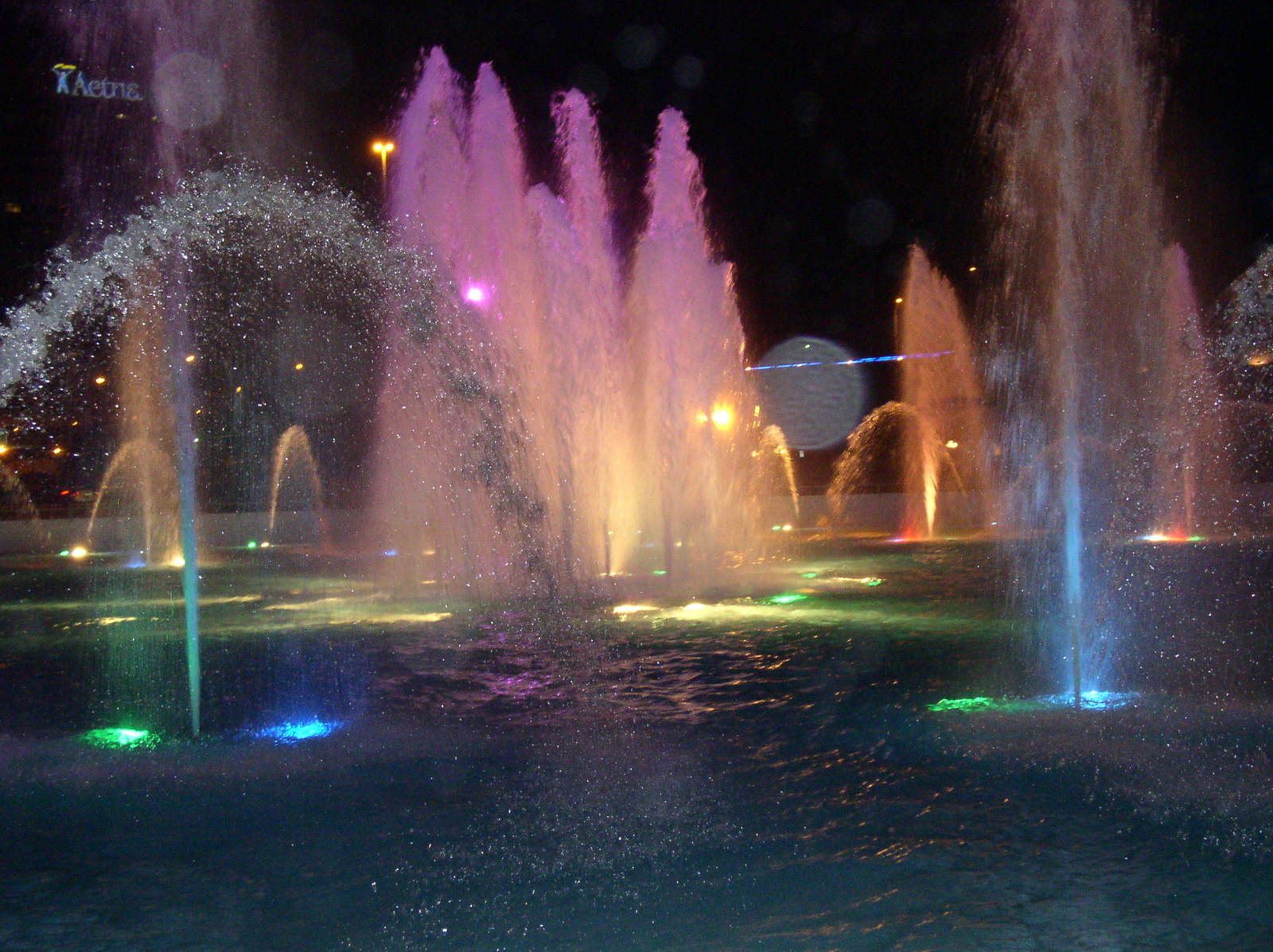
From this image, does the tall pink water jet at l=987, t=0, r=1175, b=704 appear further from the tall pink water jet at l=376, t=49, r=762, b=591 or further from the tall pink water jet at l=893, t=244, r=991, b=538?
the tall pink water jet at l=893, t=244, r=991, b=538

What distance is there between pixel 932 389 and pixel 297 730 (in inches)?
964

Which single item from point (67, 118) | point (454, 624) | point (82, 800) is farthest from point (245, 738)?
point (67, 118)

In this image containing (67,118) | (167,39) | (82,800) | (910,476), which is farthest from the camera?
(910,476)

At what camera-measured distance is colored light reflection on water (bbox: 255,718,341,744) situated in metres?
6.66

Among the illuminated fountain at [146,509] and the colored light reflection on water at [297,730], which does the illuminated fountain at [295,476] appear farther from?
the colored light reflection on water at [297,730]

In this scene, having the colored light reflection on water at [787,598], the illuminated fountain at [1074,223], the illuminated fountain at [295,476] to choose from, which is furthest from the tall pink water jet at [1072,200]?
the illuminated fountain at [295,476]

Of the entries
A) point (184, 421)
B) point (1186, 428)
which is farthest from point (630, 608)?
point (1186, 428)

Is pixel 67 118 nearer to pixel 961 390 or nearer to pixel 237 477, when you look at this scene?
pixel 237 477

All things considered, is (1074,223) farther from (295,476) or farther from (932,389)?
(295,476)

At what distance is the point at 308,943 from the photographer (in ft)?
12.4

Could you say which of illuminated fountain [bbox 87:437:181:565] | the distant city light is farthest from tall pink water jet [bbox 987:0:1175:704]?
illuminated fountain [bbox 87:437:181:565]

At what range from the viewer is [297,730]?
22.5 ft

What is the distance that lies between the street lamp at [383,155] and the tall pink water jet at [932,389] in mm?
11715

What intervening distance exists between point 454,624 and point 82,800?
591cm
